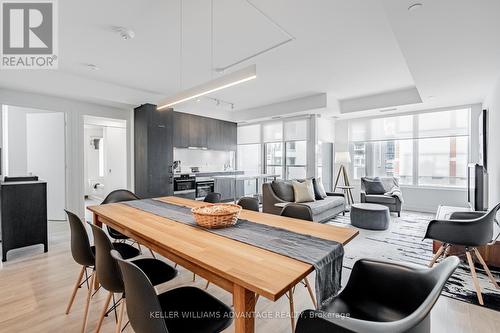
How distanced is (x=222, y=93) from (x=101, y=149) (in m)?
5.24

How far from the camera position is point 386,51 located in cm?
326

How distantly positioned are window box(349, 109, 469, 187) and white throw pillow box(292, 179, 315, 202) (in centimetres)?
278

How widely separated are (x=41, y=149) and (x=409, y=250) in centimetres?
689

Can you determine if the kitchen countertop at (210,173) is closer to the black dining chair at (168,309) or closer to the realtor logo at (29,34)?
the realtor logo at (29,34)

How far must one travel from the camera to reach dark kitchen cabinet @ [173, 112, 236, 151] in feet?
20.7

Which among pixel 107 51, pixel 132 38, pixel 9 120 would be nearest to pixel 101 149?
pixel 9 120

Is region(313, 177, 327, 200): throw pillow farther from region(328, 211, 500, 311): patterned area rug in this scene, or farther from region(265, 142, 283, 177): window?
region(265, 142, 283, 177): window

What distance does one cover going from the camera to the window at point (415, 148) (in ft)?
17.9

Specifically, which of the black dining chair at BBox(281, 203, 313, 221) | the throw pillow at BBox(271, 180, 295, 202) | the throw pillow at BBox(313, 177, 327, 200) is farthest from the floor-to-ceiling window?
the black dining chair at BBox(281, 203, 313, 221)

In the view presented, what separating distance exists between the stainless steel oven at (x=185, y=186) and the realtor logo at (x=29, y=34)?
321 cm

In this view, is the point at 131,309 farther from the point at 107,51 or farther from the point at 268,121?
the point at 268,121

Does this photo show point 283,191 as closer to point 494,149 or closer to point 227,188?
point 227,188

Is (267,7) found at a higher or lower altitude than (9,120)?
higher

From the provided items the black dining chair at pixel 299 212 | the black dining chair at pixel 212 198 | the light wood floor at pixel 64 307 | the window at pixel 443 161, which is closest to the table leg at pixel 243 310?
the light wood floor at pixel 64 307
